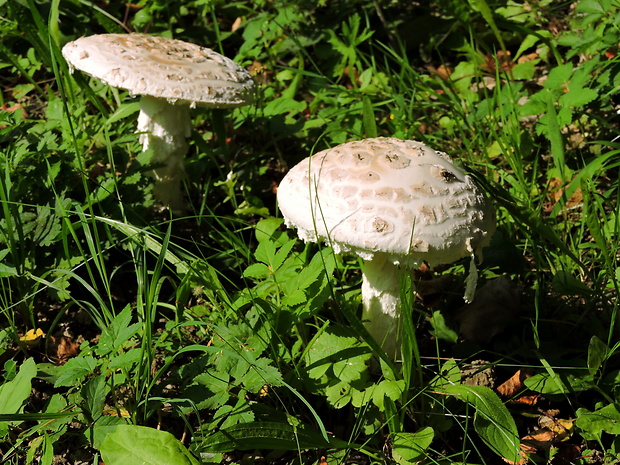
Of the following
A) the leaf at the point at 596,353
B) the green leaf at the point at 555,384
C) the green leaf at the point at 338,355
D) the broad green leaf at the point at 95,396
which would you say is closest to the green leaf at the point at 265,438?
the green leaf at the point at 338,355

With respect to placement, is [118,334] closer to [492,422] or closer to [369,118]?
[492,422]

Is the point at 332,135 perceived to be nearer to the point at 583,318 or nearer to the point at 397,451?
the point at 583,318

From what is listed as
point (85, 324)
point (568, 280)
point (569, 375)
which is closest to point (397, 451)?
point (569, 375)

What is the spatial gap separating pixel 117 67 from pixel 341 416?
196cm

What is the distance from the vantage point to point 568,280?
9.23ft

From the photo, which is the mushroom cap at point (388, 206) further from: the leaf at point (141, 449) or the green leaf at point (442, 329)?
the leaf at point (141, 449)

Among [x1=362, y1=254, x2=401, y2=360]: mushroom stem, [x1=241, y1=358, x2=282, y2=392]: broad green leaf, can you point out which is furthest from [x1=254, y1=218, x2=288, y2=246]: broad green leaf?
[x1=241, y1=358, x2=282, y2=392]: broad green leaf

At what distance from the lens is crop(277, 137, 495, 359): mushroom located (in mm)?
2076

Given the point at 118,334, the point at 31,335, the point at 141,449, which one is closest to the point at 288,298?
the point at 118,334

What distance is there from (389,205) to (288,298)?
512 millimetres

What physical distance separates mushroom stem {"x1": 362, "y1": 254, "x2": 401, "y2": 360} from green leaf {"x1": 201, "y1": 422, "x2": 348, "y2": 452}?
0.54 meters

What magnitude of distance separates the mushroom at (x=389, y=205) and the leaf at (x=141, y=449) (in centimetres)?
84

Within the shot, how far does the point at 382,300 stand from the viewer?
259 centimetres

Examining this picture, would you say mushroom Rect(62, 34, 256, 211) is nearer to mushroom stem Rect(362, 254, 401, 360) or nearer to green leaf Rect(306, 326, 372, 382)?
mushroom stem Rect(362, 254, 401, 360)
